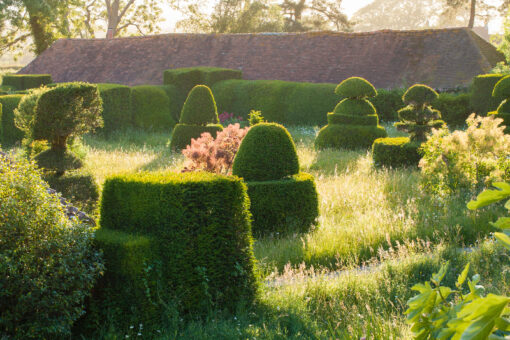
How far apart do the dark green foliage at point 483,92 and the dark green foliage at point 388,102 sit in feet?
8.81

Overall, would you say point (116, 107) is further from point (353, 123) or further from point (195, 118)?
point (353, 123)

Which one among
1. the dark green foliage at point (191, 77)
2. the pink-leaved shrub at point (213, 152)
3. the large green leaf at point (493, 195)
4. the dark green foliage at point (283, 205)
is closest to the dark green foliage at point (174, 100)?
the dark green foliage at point (191, 77)

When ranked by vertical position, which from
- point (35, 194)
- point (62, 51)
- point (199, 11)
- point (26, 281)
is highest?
point (199, 11)

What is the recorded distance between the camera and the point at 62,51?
31234 millimetres

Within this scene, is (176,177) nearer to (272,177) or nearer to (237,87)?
(272,177)

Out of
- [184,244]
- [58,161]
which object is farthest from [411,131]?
[184,244]

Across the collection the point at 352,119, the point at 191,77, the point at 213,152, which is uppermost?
the point at 191,77

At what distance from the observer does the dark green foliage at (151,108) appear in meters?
20.6

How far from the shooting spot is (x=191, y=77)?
23.7m

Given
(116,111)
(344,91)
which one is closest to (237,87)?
(116,111)

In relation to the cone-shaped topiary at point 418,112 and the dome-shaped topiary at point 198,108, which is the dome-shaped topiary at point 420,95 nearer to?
the cone-shaped topiary at point 418,112

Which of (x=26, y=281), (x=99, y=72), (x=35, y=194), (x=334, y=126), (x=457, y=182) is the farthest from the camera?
(x=99, y=72)

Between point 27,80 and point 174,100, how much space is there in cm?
830

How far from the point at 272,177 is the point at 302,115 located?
1347 cm
